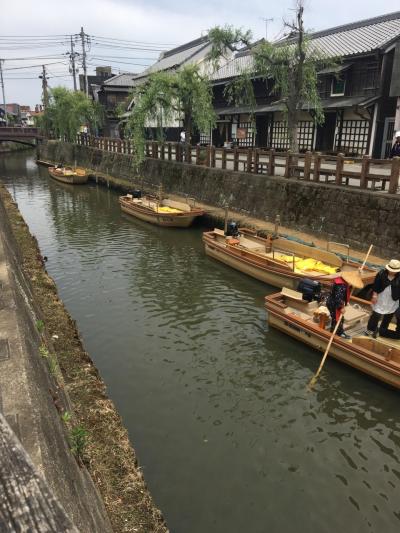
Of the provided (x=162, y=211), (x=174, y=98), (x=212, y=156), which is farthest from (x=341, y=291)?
(x=174, y=98)

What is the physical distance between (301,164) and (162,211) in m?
7.53

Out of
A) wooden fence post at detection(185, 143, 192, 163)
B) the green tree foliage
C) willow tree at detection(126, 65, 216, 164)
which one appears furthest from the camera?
the green tree foliage

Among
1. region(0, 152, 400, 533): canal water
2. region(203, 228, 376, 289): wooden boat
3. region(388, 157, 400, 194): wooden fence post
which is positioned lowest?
region(0, 152, 400, 533): canal water

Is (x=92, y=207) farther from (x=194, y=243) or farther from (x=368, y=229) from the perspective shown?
Answer: (x=368, y=229)

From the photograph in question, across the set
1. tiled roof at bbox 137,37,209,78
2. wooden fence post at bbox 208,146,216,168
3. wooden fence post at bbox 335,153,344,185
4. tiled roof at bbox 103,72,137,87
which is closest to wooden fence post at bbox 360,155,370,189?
wooden fence post at bbox 335,153,344,185

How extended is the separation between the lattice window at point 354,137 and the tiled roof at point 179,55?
23364 millimetres

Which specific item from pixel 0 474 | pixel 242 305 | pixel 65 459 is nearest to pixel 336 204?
pixel 242 305

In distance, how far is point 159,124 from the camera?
26.9 m

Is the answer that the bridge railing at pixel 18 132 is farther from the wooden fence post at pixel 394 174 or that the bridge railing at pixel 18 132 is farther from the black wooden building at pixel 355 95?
the wooden fence post at pixel 394 174

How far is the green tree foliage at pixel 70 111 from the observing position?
44.0 metres

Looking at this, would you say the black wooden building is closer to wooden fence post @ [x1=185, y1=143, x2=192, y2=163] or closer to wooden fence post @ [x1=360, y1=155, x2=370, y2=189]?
wooden fence post @ [x1=185, y1=143, x2=192, y2=163]

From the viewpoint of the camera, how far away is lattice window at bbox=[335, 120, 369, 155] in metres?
22.9

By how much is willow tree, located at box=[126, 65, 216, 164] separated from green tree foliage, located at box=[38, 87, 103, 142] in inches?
793

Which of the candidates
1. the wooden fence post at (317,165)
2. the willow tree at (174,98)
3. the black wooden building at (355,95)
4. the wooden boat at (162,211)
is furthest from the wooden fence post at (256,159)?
the willow tree at (174,98)
